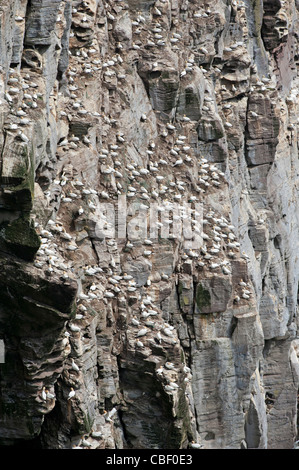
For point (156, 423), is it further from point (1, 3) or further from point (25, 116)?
point (1, 3)

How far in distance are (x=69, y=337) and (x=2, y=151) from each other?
5337 mm

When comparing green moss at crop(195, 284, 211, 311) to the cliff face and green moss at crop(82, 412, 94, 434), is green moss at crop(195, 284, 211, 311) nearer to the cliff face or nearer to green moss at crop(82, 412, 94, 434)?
the cliff face

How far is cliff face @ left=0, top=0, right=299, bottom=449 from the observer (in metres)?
25.9

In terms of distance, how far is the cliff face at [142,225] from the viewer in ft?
85.0

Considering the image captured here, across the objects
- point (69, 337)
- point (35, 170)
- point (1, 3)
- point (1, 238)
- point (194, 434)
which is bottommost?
point (194, 434)

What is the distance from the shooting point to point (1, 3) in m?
25.2

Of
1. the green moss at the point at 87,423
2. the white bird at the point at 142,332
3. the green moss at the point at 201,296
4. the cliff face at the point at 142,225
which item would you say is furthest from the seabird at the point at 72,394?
the green moss at the point at 201,296

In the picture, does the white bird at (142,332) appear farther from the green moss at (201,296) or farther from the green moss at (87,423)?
the green moss at (201,296)

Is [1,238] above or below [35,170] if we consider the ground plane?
below

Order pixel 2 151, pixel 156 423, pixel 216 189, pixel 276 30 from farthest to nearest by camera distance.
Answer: pixel 276 30 < pixel 216 189 < pixel 156 423 < pixel 2 151

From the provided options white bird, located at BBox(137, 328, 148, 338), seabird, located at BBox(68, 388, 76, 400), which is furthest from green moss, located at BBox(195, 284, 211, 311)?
seabird, located at BBox(68, 388, 76, 400)

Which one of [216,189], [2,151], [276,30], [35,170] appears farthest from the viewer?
[276,30]

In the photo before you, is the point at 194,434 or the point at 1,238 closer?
the point at 1,238

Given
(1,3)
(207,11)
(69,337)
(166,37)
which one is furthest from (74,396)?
(207,11)
